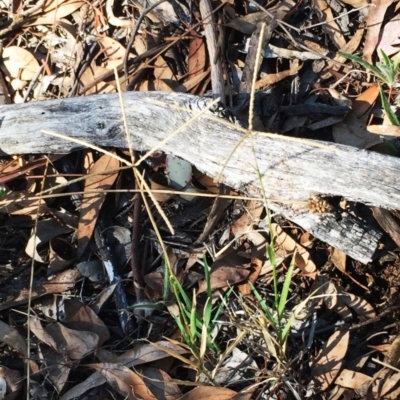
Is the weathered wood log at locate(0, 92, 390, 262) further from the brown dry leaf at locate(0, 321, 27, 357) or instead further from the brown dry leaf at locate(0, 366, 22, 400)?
the brown dry leaf at locate(0, 366, 22, 400)

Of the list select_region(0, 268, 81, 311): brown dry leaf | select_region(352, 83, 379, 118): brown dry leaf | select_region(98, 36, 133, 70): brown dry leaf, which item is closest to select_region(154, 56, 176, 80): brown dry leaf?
select_region(98, 36, 133, 70): brown dry leaf

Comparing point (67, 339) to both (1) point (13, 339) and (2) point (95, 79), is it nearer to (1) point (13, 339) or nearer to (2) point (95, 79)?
(1) point (13, 339)

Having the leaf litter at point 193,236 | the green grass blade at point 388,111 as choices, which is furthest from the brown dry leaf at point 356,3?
the green grass blade at point 388,111

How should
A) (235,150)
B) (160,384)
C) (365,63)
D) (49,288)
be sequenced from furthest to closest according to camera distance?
1. (49,288)
2. (365,63)
3. (160,384)
4. (235,150)

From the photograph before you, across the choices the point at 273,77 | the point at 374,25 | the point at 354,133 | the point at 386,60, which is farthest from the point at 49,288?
the point at 374,25

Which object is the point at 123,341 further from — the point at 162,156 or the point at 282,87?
the point at 282,87

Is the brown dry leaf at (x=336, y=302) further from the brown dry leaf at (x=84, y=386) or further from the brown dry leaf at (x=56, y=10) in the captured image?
the brown dry leaf at (x=56, y=10)
